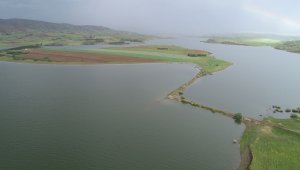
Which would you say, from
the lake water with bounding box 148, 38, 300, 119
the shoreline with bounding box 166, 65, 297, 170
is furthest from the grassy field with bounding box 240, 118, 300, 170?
the lake water with bounding box 148, 38, 300, 119

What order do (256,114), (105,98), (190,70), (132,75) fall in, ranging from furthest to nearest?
(190,70) → (132,75) → (105,98) → (256,114)

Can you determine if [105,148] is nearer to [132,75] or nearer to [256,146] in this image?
[256,146]

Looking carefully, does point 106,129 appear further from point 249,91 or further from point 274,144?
point 249,91

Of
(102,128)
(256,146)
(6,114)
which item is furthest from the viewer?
(6,114)

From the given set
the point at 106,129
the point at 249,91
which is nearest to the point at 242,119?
the point at 249,91

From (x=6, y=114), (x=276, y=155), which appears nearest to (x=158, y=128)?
(x=276, y=155)

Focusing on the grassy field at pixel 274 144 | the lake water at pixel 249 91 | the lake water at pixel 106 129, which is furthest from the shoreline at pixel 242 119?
the lake water at pixel 249 91
